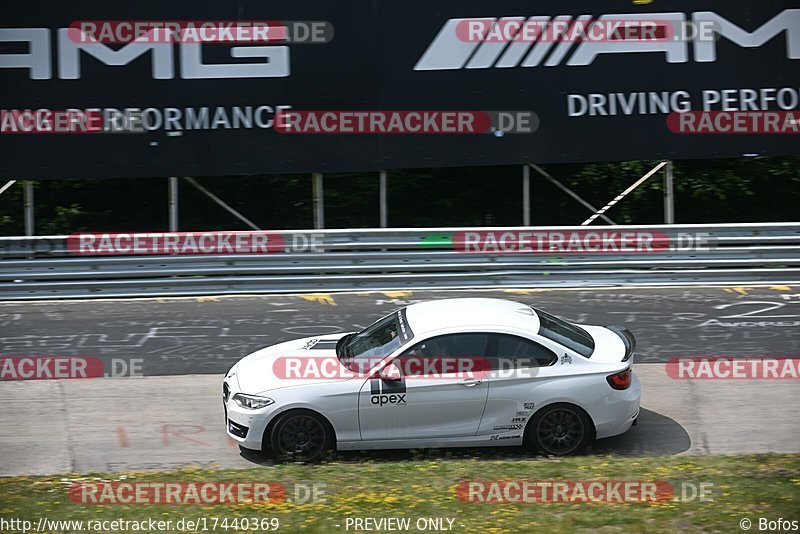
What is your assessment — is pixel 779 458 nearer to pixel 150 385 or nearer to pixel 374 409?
pixel 374 409

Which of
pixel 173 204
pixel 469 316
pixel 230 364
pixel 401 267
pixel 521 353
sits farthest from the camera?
pixel 173 204

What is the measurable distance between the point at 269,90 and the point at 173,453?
8.28 m

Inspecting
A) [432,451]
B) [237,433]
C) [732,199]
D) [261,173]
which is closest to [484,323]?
[432,451]

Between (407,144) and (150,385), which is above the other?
(407,144)

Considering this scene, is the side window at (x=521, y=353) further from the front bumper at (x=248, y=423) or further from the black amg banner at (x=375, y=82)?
the black amg banner at (x=375, y=82)

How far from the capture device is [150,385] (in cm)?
1104

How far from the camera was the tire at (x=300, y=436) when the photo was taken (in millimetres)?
8531

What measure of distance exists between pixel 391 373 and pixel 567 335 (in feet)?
5.98

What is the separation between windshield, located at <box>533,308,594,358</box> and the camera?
8906mm

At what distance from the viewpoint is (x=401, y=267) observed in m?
15.4

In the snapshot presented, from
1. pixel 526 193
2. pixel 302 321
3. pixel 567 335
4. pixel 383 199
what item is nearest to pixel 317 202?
pixel 383 199

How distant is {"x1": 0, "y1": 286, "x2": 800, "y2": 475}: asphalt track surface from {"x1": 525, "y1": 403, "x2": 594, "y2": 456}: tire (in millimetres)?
314

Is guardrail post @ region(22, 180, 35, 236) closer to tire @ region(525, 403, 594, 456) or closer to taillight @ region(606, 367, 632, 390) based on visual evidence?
tire @ region(525, 403, 594, 456)

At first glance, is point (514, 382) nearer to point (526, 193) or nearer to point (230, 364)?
point (230, 364)
